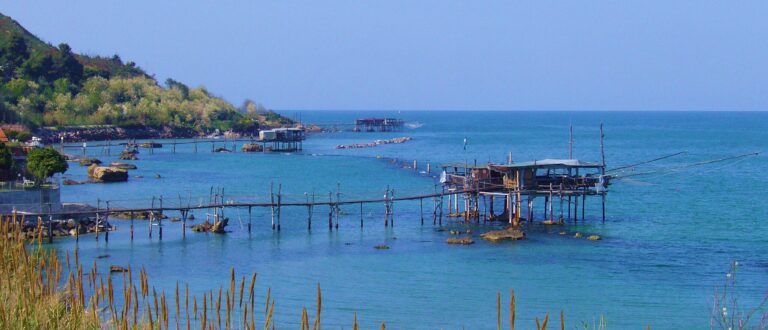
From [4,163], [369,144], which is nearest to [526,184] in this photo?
[4,163]

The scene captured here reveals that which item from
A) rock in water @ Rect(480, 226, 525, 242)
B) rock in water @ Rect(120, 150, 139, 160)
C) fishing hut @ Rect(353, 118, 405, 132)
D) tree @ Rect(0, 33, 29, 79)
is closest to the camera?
rock in water @ Rect(480, 226, 525, 242)

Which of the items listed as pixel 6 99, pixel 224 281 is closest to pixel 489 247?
pixel 224 281

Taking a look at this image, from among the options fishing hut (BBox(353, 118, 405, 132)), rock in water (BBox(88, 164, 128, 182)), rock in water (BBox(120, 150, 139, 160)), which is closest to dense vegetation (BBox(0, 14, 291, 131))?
fishing hut (BBox(353, 118, 405, 132))

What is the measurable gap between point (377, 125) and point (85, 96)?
4496cm

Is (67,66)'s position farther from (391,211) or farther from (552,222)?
(552,222)

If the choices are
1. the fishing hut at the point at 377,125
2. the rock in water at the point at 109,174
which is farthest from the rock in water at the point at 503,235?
the fishing hut at the point at 377,125

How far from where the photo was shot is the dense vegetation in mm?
101688

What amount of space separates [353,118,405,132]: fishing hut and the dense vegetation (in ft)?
37.9

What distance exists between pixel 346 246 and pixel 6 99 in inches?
2847

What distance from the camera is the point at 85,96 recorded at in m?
111

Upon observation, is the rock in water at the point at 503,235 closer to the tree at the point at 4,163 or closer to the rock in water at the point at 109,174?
the tree at the point at 4,163

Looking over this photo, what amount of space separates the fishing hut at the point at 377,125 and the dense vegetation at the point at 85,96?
37.9 feet

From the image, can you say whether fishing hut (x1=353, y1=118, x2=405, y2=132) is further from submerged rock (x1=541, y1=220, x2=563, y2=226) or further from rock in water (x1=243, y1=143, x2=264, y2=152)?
submerged rock (x1=541, y1=220, x2=563, y2=226)

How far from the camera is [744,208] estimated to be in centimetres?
4709
